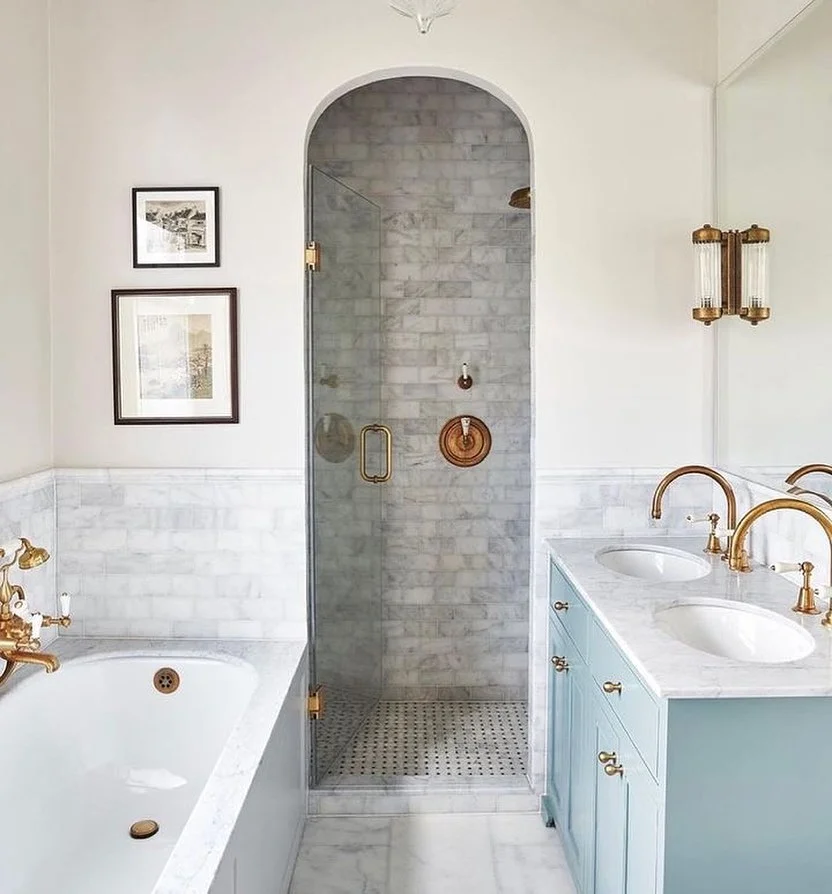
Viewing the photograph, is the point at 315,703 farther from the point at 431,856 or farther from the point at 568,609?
the point at 568,609

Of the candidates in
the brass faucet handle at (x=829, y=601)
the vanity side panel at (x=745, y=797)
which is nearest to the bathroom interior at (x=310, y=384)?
the brass faucet handle at (x=829, y=601)

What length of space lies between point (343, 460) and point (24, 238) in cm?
131

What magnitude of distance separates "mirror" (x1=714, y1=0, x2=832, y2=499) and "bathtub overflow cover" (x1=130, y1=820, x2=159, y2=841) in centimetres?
206

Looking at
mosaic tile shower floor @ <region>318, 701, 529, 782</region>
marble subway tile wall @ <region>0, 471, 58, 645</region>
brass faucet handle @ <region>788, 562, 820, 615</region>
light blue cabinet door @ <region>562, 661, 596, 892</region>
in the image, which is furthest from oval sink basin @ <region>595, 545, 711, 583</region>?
marble subway tile wall @ <region>0, 471, 58, 645</region>

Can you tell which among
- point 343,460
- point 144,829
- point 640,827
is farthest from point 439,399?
point 640,827

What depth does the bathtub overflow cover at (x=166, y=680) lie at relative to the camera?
2.73m

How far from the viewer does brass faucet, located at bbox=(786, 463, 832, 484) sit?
2.20m

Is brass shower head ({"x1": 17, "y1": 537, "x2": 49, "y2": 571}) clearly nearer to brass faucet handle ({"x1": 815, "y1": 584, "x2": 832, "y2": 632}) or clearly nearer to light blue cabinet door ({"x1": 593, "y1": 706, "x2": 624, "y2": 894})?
light blue cabinet door ({"x1": 593, "y1": 706, "x2": 624, "y2": 894})

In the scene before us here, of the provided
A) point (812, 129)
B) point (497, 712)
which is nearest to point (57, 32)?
A: point (812, 129)

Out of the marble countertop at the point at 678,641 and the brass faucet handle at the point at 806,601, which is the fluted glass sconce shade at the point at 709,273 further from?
the brass faucet handle at the point at 806,601

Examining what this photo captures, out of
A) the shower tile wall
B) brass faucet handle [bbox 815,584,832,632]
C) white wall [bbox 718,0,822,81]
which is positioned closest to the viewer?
brass faucet handle [bbox 815,584,832,632]

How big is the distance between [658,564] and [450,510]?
131 cm

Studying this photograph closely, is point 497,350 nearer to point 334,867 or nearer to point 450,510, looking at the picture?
point 450,510

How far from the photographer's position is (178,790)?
2.62m
